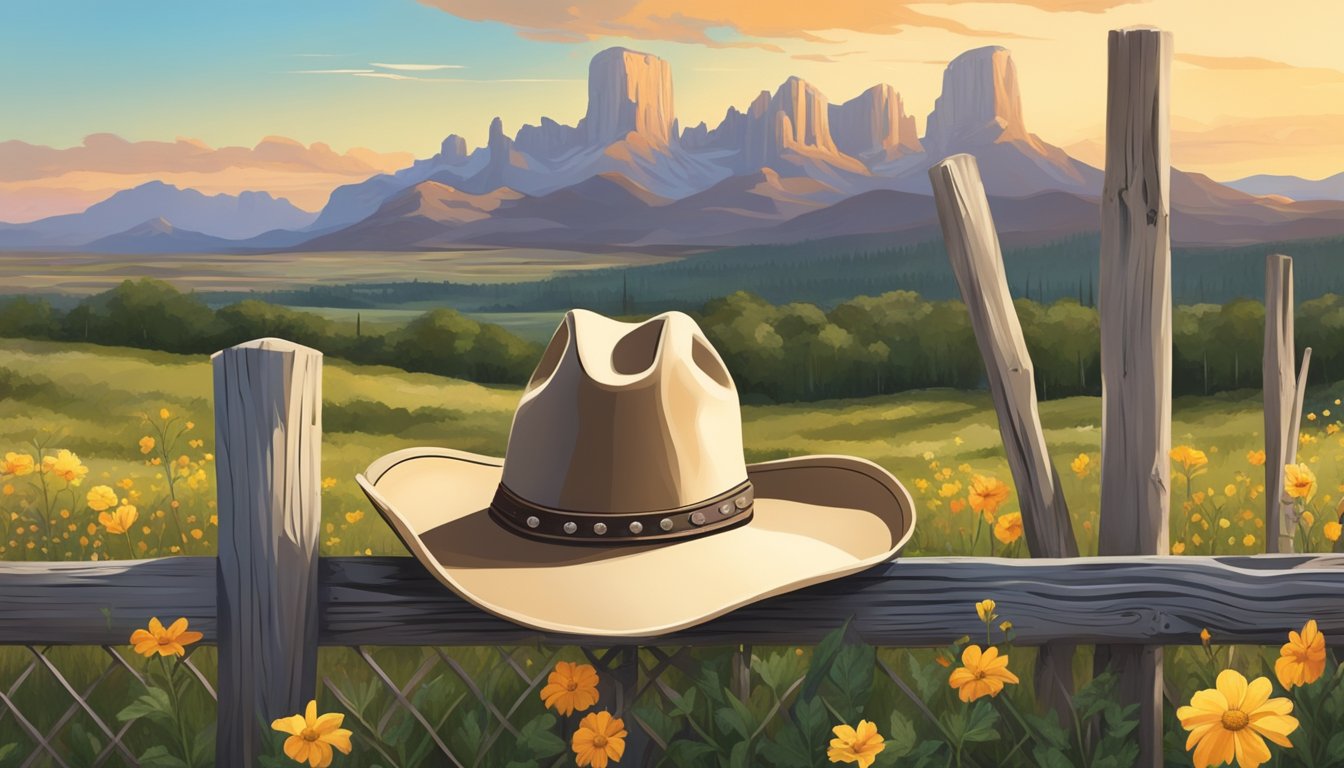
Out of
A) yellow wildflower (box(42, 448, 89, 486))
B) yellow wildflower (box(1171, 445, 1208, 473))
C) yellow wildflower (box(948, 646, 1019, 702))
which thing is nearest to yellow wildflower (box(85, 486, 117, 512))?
yellow wildflower (box(42, 448, 89, 486))

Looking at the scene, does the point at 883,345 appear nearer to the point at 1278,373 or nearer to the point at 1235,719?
the point at 1278,373

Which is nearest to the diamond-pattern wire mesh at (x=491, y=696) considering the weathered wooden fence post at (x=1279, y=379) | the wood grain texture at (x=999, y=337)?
the wood grain texture at (x=999, y=337)

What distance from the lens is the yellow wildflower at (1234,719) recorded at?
2260 millimetres

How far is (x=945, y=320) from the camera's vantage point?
32.6 ft

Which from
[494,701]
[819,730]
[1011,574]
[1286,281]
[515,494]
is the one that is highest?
[1286,281]

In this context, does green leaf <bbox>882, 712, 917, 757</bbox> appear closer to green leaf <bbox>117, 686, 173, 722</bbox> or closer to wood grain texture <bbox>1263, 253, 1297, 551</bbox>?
green leaf <bbox>117, 686, 173, 722</bbox>

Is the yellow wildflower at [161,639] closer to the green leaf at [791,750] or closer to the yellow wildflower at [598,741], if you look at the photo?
the yellow wildflower at [598,741]

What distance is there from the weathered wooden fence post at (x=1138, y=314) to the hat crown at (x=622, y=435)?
1114 mm

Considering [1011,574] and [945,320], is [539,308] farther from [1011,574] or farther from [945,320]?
[1011,574]

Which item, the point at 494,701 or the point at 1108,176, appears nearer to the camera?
the point at 1108,176

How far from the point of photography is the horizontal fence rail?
104 inches

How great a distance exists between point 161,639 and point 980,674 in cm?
191

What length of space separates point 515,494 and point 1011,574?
122 centimetres

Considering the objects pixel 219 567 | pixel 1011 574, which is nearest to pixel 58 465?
pixel 219 567
